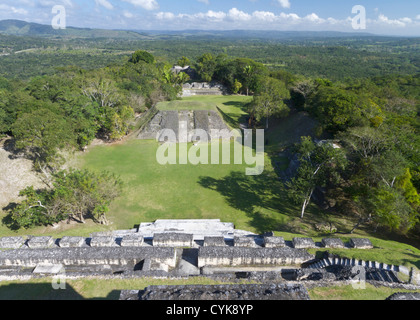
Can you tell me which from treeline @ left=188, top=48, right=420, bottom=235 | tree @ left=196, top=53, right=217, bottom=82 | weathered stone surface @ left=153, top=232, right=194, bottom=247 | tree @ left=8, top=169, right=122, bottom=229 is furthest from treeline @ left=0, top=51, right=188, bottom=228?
tree @ left=196, top=53, right=217, bottom=82

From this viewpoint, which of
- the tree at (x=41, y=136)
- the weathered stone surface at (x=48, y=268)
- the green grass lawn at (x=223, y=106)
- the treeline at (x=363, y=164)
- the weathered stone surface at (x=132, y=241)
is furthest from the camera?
the green grass lawn at (x=223, y=106)

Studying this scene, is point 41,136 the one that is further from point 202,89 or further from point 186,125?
point 202,89

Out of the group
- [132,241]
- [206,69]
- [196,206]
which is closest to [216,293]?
[132,241]

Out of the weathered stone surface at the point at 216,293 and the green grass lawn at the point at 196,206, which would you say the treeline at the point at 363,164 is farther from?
the weathered stone surface at the point at 216,293

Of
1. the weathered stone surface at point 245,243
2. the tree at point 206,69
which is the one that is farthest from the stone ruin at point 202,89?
the weathered stone surface at point 245,243

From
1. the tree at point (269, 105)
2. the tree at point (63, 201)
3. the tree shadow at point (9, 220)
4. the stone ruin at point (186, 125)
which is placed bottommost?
the tree shadow at point (9, 220)

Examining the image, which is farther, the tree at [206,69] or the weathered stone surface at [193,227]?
the tree at [206,69]

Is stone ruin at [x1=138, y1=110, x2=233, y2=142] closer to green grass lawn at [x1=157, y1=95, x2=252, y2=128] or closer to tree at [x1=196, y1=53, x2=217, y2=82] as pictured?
green grass lawn at [x1=157, y1=95, x2=252, y2=128]

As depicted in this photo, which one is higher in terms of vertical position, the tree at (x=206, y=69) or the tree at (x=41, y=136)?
the tree at (x=206, y=69)
